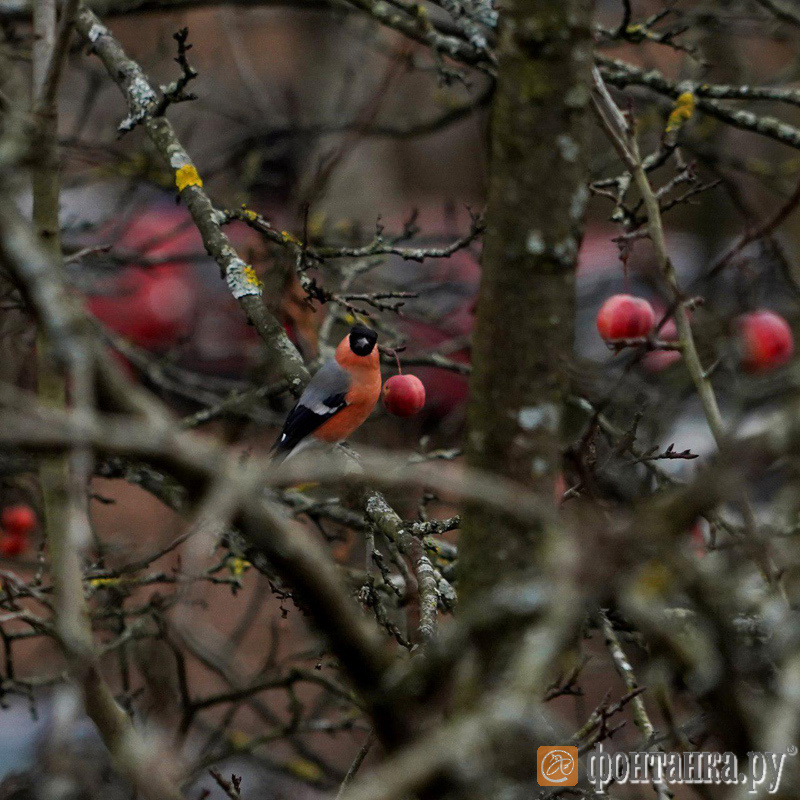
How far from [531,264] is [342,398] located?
228 cm

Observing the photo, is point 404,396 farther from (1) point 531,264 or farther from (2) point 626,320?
(1) point 531,264

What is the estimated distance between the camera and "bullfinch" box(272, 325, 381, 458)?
380 centimetres

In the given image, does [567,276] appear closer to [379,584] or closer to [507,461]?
[507,461]

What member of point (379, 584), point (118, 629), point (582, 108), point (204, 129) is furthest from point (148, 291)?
point (582, 108)

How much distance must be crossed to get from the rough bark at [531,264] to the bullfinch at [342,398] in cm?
187

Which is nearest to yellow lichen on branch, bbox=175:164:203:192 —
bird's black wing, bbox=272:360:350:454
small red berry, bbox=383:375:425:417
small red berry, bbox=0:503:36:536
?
bird's black wing, bbox=272:360:350:454

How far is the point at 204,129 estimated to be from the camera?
17141mm

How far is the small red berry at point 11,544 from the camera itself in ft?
15.8

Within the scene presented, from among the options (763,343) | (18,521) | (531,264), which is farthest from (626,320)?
(18,521)

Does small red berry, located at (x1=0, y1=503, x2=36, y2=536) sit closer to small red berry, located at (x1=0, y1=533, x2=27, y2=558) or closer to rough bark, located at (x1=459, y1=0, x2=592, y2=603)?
small red berry, located at (x1=0, y1=533, x2=27, y2=558)

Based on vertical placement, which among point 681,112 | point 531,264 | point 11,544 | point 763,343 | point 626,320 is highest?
point 681,112

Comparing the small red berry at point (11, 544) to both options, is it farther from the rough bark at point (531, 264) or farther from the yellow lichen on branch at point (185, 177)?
the rough bark at point (531, 264)

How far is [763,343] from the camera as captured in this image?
3.53 m

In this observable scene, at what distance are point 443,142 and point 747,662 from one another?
17628mm
